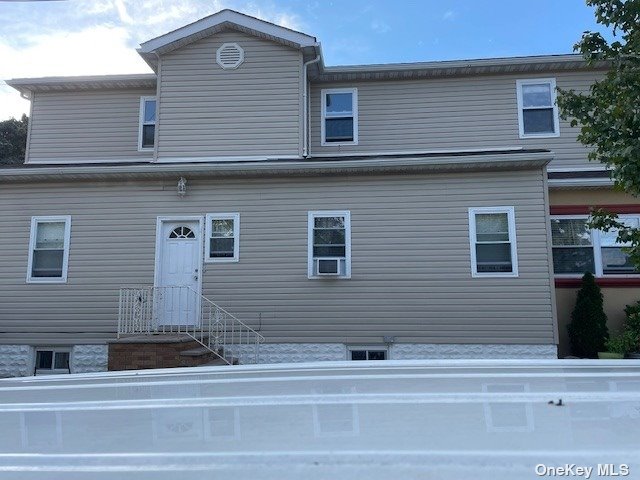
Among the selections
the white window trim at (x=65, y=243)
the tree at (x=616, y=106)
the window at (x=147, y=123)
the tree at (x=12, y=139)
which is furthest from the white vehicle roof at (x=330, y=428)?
the tree at (x=12, y=139)

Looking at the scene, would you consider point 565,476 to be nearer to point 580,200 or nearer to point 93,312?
point 93,312

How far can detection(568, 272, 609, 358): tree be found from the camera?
867cm

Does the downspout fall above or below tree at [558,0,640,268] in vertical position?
above

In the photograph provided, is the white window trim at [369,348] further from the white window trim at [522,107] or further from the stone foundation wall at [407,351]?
the white window trim at [522,107]

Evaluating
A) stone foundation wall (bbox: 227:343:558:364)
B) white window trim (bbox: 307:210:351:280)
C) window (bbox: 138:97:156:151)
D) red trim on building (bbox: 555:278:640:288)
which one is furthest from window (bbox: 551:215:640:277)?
window (bbox: 138:97:156:151)

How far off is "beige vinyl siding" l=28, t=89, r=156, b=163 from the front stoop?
5.42 metres

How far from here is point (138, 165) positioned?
9297 millimetres

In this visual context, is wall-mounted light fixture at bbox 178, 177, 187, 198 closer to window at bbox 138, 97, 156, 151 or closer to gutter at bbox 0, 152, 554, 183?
gutter at bbox 0, 152, 554, 183

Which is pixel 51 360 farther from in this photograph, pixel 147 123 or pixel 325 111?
pixel 325 111

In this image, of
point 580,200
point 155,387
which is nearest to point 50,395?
point 155,387

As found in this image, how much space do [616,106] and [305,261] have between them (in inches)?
209

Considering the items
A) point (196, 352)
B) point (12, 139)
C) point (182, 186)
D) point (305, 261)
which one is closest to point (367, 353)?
point (305, 261)

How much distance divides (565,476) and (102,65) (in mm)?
12972

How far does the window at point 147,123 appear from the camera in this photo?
11.4m
